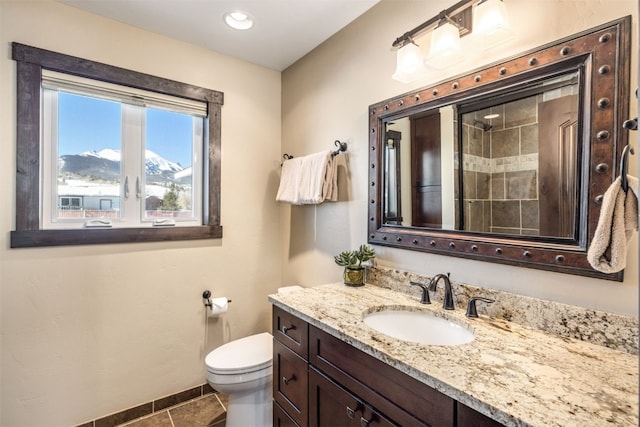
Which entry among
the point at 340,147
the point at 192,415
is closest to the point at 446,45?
the point at 340,147

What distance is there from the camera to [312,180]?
187cm

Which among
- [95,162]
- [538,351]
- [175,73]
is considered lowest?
[538,351]

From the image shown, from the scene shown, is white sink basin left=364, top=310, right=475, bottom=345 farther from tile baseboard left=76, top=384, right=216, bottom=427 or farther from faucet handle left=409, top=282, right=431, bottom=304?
tile baseboard left=76, top=384, right=216, bottom=427

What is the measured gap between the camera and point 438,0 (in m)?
1.36

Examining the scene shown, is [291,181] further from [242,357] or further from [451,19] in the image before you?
[451,19]

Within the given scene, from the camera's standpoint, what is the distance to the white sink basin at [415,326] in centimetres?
117

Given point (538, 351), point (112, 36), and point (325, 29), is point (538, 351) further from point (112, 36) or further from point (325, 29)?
point (112, 36)

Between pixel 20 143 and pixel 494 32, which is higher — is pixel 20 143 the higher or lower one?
the lower one

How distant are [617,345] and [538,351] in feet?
0.74

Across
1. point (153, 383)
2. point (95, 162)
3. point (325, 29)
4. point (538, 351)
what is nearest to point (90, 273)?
point (95, 162)

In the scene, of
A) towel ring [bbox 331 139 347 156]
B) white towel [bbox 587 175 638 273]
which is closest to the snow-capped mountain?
towel ring [bbox 331 139 347 156]

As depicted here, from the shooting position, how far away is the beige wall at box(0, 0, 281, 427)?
1.56m

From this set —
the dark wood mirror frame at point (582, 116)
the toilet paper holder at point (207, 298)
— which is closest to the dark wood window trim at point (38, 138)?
the toilet paper holder at point (207, 298)

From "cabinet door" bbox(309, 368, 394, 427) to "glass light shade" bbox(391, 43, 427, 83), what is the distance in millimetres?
1321
